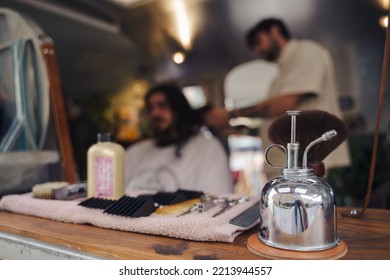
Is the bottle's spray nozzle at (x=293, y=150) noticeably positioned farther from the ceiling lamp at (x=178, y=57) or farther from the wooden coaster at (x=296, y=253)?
the ceiling lamp at (x=178, y=57)

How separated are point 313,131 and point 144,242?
1.33ft

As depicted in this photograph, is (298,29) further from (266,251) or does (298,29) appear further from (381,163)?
(266,251)

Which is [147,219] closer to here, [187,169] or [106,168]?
[106,168]

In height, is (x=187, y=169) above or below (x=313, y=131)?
below

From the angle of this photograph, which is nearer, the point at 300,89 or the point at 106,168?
the point at 106,168

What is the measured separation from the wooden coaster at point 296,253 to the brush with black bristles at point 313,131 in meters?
0.17

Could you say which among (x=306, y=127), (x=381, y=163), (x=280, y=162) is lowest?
(x=381, y=163)

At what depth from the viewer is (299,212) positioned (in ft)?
1.91

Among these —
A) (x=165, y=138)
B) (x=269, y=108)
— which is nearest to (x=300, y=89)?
(x=269, y=108)

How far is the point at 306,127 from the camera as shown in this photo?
26.9 inches

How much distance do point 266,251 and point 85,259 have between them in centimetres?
34

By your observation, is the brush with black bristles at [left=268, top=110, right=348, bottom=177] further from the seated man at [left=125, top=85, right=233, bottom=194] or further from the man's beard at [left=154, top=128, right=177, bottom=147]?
the man's beard at [left=154, top=128, right=177, bottom=147]

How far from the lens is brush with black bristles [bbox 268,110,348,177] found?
26.6 inches
